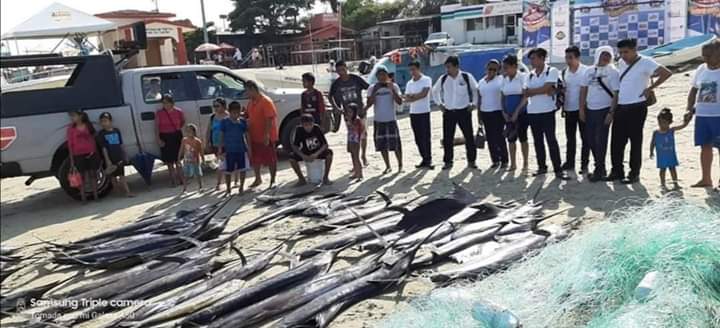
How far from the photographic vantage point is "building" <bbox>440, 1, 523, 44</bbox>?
1490 inches

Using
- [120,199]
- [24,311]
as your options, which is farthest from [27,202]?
[24,311]

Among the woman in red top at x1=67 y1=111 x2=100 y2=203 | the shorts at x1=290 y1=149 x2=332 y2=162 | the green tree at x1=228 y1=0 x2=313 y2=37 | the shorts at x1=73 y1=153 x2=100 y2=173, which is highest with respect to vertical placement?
the green tree at x1=228 y1=0 x2=313 y2=37

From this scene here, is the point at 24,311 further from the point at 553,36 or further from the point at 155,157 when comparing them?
the point at 553,36

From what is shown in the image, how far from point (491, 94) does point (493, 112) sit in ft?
0.82

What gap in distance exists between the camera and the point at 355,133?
821 centimetres

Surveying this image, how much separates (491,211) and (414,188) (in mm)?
1925

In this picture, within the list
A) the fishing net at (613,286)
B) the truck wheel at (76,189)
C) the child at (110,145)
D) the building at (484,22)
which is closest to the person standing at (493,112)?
the fishing net at (613,286)

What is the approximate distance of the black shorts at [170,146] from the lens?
26.7 ft

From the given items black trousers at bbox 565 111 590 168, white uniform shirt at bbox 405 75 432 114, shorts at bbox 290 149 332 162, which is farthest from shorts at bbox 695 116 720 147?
shorts at bbox 290 149 332 162

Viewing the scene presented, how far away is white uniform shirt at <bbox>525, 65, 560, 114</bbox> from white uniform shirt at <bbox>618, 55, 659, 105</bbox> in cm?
89

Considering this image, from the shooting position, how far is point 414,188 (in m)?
7.43

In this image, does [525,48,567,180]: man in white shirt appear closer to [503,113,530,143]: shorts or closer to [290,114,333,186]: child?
[503,113,530,143]: shorts

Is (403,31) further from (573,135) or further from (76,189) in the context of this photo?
(76,189)

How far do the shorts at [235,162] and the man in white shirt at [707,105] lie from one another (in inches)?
210
